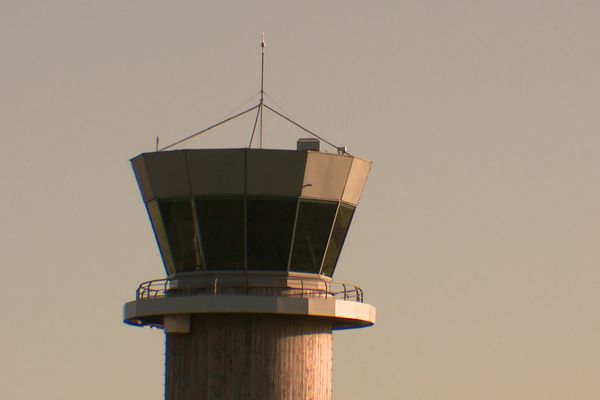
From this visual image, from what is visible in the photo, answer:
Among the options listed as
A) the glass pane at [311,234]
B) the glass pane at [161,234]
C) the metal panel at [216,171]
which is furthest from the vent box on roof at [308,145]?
the glass pane at [161,234]

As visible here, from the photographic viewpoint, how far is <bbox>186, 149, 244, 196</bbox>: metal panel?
150ft

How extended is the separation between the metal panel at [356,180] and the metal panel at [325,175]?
0.22 meters

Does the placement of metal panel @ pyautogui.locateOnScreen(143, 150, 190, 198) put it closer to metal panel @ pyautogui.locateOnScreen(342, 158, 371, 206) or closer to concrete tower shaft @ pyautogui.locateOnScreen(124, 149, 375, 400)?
concrete tower shaft @ pyautogui.locateOnScreen(124, 149, 375, 400)

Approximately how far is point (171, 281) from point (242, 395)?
4.00 meters

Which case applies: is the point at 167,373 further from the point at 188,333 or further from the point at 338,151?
the point at 338,151

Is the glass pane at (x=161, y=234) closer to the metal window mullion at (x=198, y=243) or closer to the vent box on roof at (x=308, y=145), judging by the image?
the metal window mullion at (x=198, y=243)

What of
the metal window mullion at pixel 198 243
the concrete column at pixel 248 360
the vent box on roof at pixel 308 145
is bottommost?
the concrete column at pixel 248 360

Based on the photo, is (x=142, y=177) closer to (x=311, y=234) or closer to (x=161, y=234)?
(x=161, y=234)

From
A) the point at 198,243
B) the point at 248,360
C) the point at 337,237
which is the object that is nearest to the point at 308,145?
the point at 337,237

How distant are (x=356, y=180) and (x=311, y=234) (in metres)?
2.07

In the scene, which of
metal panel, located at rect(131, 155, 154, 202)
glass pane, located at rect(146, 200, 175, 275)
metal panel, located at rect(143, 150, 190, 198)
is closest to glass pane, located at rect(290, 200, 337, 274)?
metal panel, located at rect(143, 150, 190, 198)

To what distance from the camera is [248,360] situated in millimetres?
45688

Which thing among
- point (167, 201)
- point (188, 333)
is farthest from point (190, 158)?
point (188, 333)

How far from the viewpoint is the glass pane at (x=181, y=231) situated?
46.7 meters
